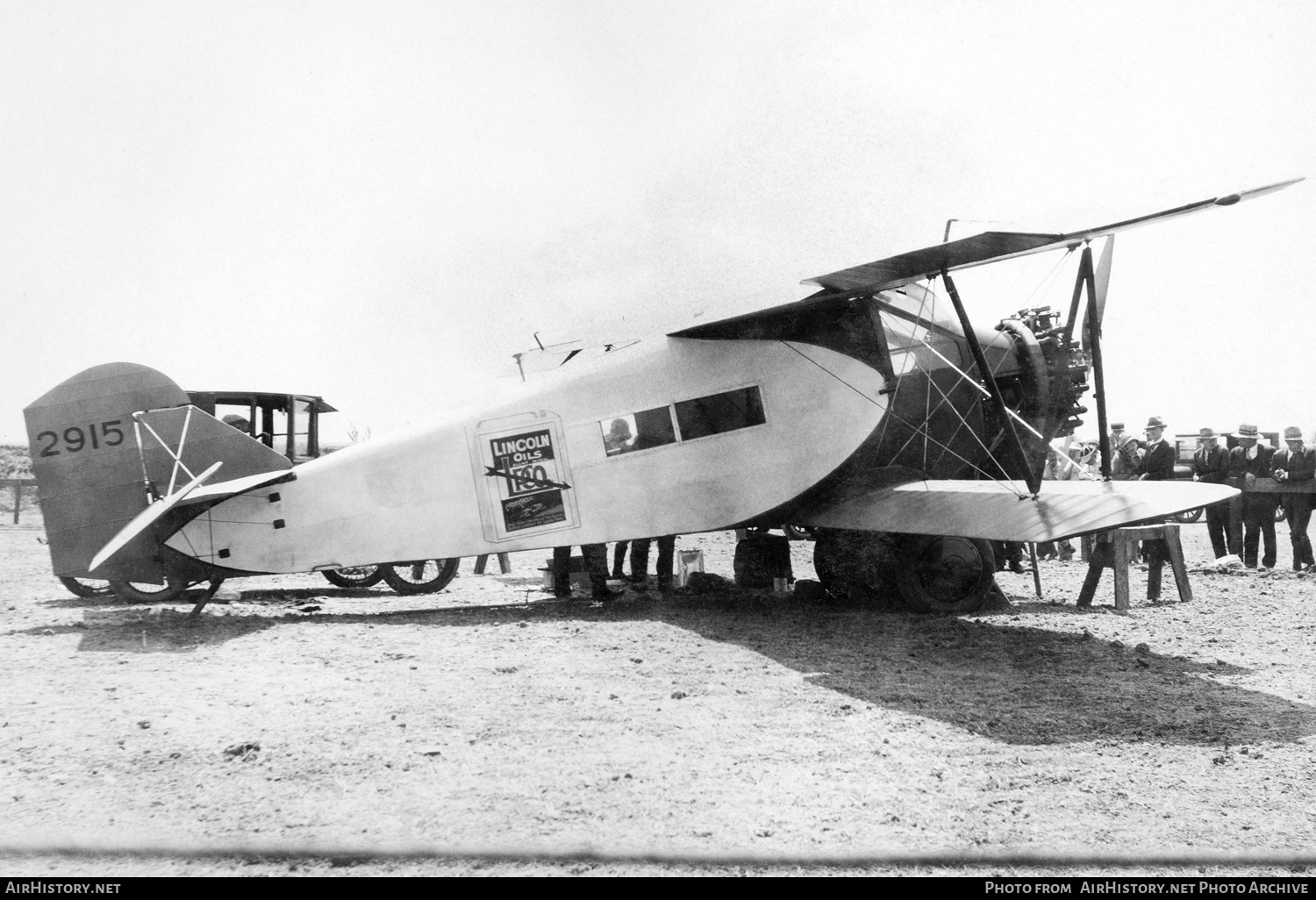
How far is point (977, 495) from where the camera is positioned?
26.3ft

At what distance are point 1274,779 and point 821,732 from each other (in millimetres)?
2109

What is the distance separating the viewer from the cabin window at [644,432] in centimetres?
895

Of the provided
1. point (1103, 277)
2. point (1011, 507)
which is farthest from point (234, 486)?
point (1103, 277)

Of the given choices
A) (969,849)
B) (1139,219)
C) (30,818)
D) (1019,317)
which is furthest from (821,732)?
(1019,317)

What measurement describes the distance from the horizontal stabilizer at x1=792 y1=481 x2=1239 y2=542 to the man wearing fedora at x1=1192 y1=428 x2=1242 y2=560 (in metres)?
7.43

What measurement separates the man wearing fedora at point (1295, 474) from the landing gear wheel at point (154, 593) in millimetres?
14696

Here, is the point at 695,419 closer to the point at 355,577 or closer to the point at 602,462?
the point at 602,462

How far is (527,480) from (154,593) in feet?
15.5

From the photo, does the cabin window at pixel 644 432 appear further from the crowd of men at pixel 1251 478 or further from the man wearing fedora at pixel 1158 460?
the man wearing fedora at pixel 1158 460

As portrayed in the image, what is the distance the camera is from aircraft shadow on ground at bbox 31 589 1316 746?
4.95 m

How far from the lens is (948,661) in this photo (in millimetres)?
6641

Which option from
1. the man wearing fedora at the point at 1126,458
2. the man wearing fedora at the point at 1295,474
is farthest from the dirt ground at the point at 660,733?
the man wearing fedora at the point at 1126,458

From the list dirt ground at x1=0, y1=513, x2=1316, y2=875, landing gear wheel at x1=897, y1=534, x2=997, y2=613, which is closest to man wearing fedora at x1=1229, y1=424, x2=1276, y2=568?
dirt ground at x1=0, y1=513, x2=1316, y2=875

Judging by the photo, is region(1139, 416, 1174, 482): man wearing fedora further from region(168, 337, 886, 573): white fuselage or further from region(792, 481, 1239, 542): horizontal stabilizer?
region(168, 337, 886, 573): white fuselage
